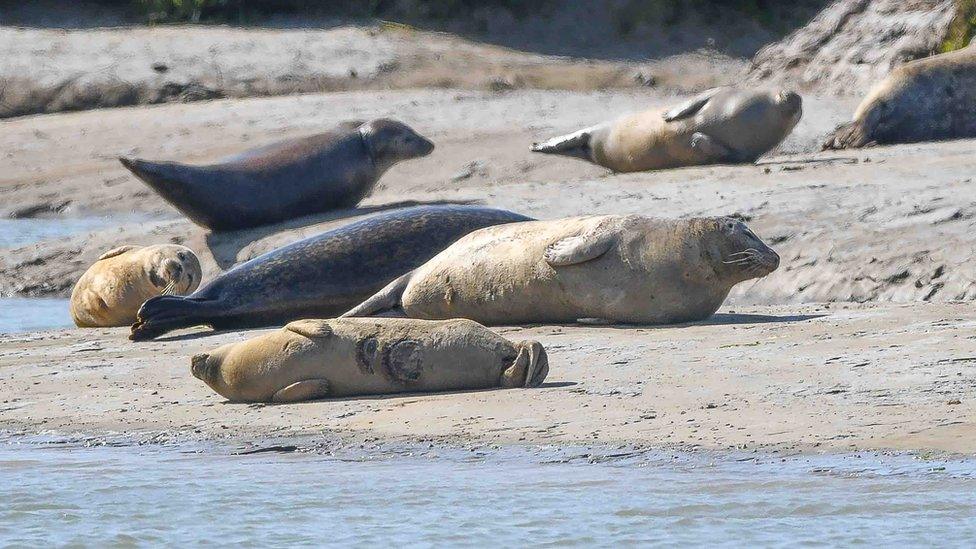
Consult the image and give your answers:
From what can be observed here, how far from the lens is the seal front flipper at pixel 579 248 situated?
22.1 ft

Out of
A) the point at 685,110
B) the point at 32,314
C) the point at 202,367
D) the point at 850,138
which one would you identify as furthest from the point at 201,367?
the point at 850,138

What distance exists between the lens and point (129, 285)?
844 cm

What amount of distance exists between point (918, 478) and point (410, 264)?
3945 millimetres

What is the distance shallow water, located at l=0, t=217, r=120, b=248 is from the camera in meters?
12.4

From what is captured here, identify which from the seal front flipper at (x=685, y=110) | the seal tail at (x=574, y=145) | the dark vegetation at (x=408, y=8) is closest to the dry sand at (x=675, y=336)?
the seal tail at (x=574, y=145)

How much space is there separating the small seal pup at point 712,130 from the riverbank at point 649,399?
4719 millimetres

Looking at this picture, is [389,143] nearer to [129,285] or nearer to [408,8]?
[129,285]

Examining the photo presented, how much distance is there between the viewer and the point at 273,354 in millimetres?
5504

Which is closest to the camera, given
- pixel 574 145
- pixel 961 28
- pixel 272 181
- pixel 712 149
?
pixel 272 181

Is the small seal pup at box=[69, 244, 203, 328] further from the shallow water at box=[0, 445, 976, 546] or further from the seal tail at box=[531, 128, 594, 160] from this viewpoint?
the seal tail at box=[531, 128, 594, 160]

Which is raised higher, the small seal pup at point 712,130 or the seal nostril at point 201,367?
the small seal pup at point 712,130

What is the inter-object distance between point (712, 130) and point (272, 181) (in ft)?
9.05

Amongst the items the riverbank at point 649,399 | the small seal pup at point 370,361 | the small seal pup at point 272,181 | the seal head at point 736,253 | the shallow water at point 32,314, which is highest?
the small seal pup at point 272,181

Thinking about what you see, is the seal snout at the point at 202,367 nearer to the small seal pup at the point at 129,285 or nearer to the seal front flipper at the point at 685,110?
the small seal pup at the point at 129,285
